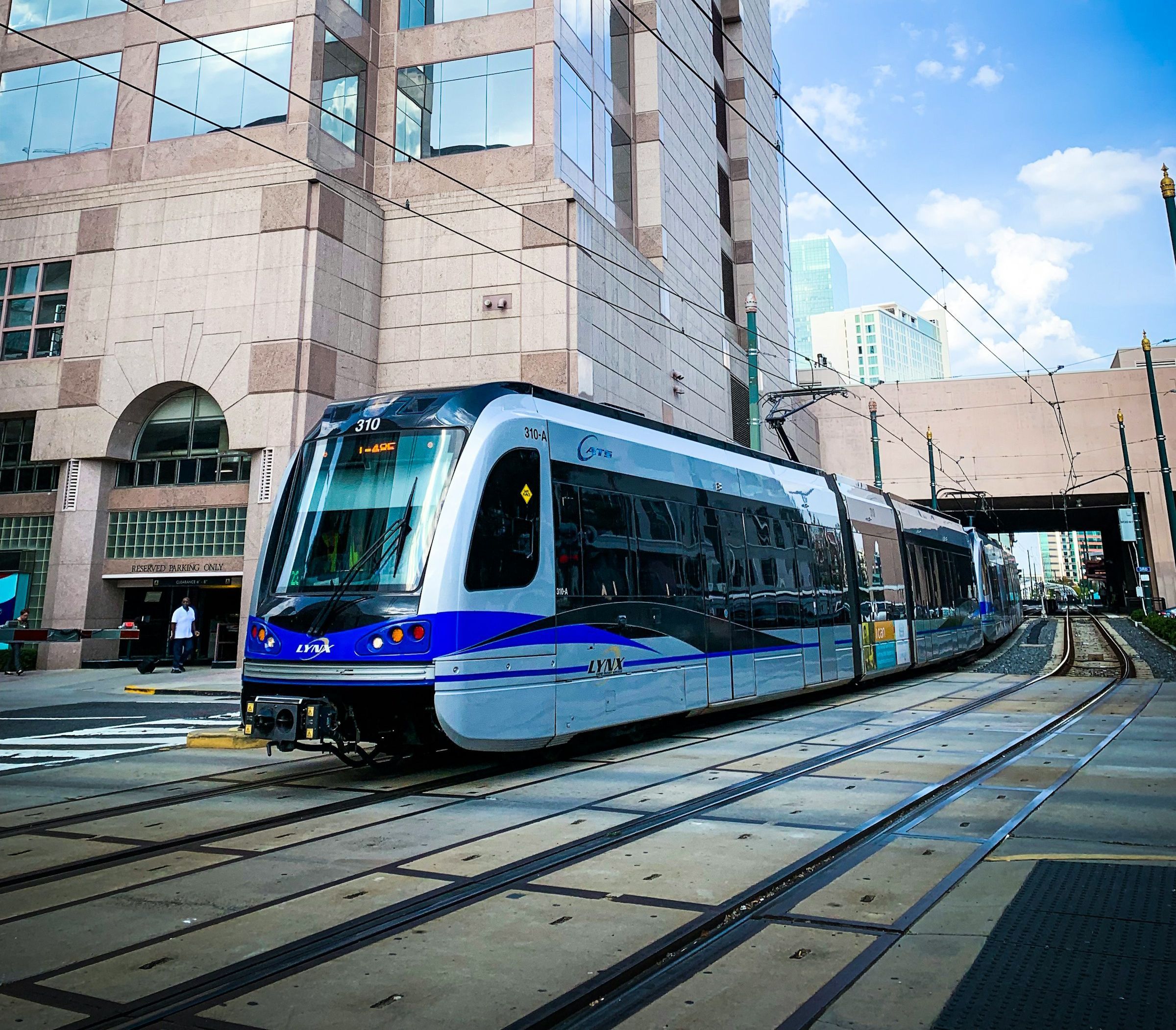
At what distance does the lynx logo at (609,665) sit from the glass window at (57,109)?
85.4 feet

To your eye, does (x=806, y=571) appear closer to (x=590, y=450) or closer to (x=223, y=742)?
(x=590, y=450)

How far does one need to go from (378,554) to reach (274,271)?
63.2 feet

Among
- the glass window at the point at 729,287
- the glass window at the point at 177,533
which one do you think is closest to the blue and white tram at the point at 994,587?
the glass window at the point at 729,287

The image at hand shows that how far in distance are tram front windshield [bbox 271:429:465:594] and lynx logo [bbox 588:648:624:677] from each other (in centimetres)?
225

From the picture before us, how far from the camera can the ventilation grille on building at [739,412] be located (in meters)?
40.4

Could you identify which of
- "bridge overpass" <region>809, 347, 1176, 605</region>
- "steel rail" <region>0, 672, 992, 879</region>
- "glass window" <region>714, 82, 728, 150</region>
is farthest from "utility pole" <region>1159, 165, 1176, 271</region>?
"bridge overpass" <region>809, 347, 1176, 605</region>

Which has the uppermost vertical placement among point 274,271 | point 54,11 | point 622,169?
point 54,11

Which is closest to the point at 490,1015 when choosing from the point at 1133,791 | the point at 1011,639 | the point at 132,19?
the point at 1133,791

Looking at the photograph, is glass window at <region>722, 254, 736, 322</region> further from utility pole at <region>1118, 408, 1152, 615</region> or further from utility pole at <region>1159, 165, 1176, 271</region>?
utility pole at <region>1159, 165, 1176, 271</region>

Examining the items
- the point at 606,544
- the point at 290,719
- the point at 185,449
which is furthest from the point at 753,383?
the point at 185,449

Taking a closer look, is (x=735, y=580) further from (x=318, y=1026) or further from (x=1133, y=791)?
(x=318, y=1026)

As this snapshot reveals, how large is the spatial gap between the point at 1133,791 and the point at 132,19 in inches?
1246

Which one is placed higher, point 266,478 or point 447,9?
point 447,9

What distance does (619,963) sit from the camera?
3824 millimetres
